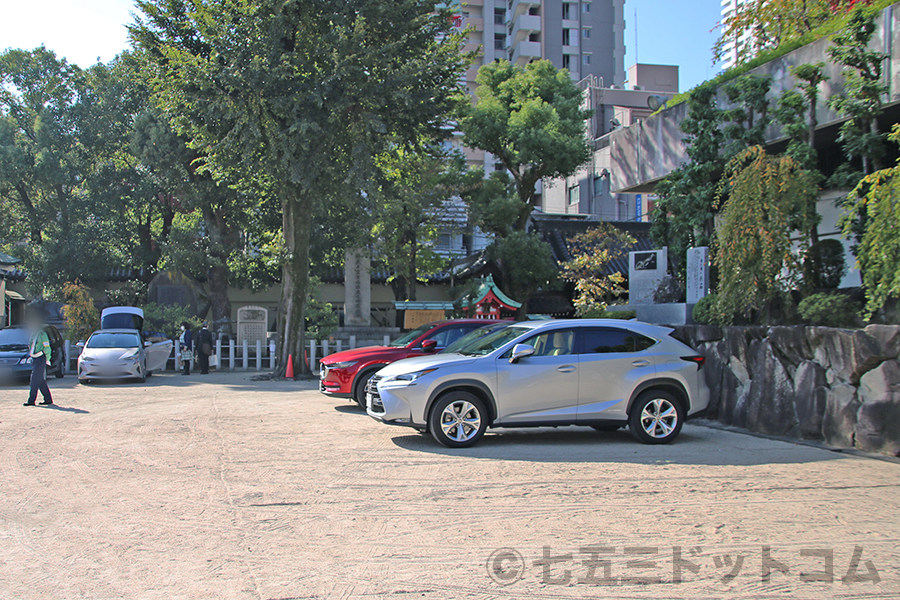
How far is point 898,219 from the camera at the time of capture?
8484 millimetres

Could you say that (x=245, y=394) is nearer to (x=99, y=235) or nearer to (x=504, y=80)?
(x=99, y=235)

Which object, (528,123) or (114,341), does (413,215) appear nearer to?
(528,123)

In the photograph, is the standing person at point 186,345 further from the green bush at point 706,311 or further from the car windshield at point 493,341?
the green bush at point 706,311

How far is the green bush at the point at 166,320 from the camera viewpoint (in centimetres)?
2545

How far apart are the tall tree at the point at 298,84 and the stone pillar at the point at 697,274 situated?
27.6 feet

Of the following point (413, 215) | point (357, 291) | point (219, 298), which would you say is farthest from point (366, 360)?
point (219, 298)

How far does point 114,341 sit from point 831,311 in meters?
17.4

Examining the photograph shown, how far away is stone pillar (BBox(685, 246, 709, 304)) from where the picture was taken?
45.6 feet

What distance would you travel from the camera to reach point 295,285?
2050 centimetres

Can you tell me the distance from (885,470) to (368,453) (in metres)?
5.97

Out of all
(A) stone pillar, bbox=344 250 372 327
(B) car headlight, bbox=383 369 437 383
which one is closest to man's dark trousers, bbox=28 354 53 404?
(B) car headlight, bbox=383 369 437 383

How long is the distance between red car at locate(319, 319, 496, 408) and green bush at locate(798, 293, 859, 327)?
17.7 feet

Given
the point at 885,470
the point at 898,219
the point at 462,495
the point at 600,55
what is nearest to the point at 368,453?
the point at 462,495

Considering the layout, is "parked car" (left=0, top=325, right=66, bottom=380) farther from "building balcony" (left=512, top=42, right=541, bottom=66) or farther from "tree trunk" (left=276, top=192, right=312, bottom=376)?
"building balcony" (left=512, top=42, right=541, bottom=66)
